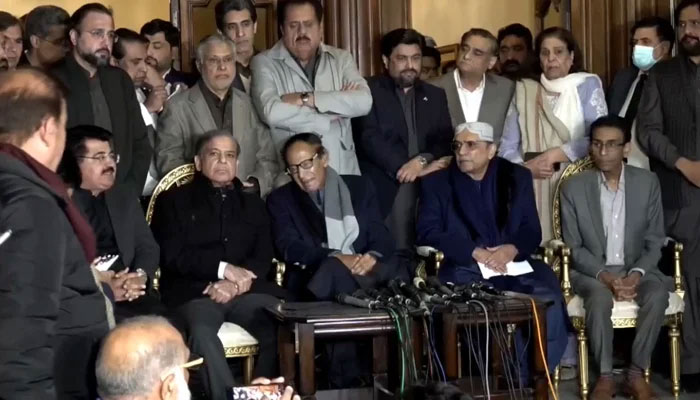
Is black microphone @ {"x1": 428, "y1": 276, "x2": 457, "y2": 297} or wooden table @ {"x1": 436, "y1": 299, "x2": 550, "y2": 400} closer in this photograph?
wooden table @ {"x1": 436, "y1": 299, "x2": 550, "y2": 400}

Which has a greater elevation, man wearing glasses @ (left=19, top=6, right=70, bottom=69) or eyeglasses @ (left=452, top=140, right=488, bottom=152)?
man wearing glasses @ (left=19, top=6, right=70, bottom=69)

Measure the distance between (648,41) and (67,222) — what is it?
421 cm

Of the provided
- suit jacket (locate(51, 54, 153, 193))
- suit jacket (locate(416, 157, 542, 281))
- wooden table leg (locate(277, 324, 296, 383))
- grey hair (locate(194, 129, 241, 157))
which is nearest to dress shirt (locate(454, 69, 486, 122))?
suit jacket (locate(416, 157, 542, 281))

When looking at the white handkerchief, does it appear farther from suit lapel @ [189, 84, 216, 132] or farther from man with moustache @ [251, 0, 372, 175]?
suit lapel @ [189, 84, 216, 132]

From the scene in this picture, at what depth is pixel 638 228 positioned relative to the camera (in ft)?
18.7

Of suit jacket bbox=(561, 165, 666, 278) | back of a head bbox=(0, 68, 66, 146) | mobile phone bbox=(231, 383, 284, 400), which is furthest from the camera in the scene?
suit jacket bbox=(561, 165, 666, 278)

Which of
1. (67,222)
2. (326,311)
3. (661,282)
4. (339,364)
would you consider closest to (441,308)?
(326,311)

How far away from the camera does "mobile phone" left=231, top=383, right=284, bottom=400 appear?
2947mm

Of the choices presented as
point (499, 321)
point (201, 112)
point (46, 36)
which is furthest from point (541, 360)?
point (46, 36)

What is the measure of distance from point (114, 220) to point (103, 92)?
2.23 ft

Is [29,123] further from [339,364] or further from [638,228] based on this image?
[638,228]

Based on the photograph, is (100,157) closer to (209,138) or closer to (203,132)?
(209,138)

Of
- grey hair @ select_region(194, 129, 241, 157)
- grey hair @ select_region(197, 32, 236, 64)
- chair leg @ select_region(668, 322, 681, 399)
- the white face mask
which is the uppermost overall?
grey hair @ select_region(197, 32, 236, 64)

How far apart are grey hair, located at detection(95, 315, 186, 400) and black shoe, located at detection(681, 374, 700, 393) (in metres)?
3.66
